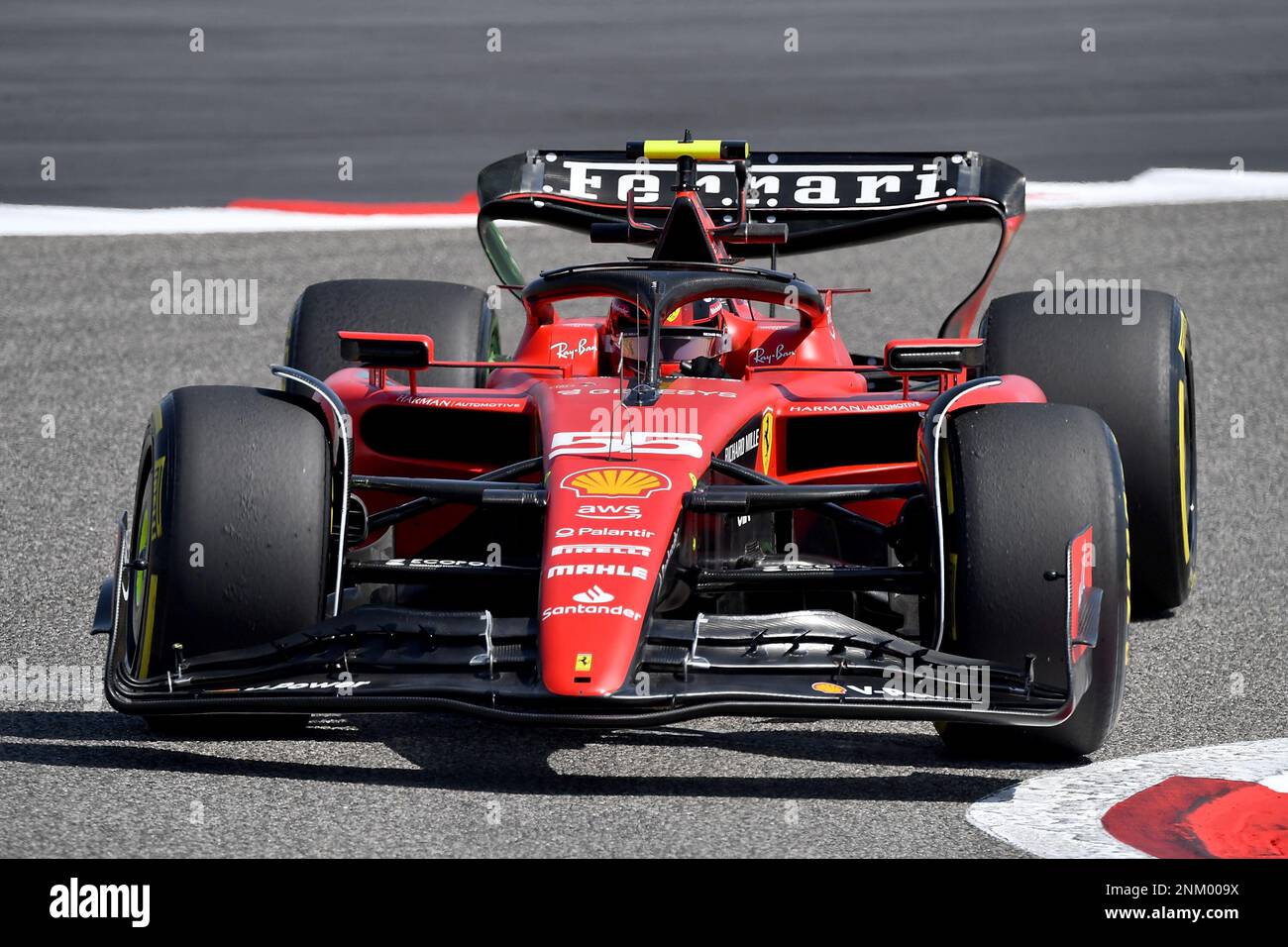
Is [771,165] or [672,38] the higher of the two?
[672,38]

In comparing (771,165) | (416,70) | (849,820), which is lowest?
(849,820)

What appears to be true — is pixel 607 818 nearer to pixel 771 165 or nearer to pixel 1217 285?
pixel 771 165

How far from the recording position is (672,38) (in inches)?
826

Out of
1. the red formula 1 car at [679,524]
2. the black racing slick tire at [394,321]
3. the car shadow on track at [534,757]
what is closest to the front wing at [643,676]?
the red formula 1 car at [679,524]

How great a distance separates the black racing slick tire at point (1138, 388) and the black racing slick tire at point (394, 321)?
1870 mm

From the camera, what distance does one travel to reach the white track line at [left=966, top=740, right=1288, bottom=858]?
5.18m

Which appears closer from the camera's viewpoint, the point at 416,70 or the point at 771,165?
the point at 771,165

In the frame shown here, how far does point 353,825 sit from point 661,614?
3.75 ft

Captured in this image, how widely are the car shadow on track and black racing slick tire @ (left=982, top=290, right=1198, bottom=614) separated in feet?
5.17

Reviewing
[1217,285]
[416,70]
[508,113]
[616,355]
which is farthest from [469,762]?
[416,70]

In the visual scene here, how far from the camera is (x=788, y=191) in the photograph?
28.4ft

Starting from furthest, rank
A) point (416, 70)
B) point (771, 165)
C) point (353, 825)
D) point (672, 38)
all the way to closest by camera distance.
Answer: point (672, 38), point (416, 70), point (771, 165), point (353, 825)

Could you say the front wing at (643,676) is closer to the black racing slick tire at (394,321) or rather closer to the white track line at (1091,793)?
the white track line at (1091,793)

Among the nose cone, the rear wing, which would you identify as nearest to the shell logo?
the nose cone
